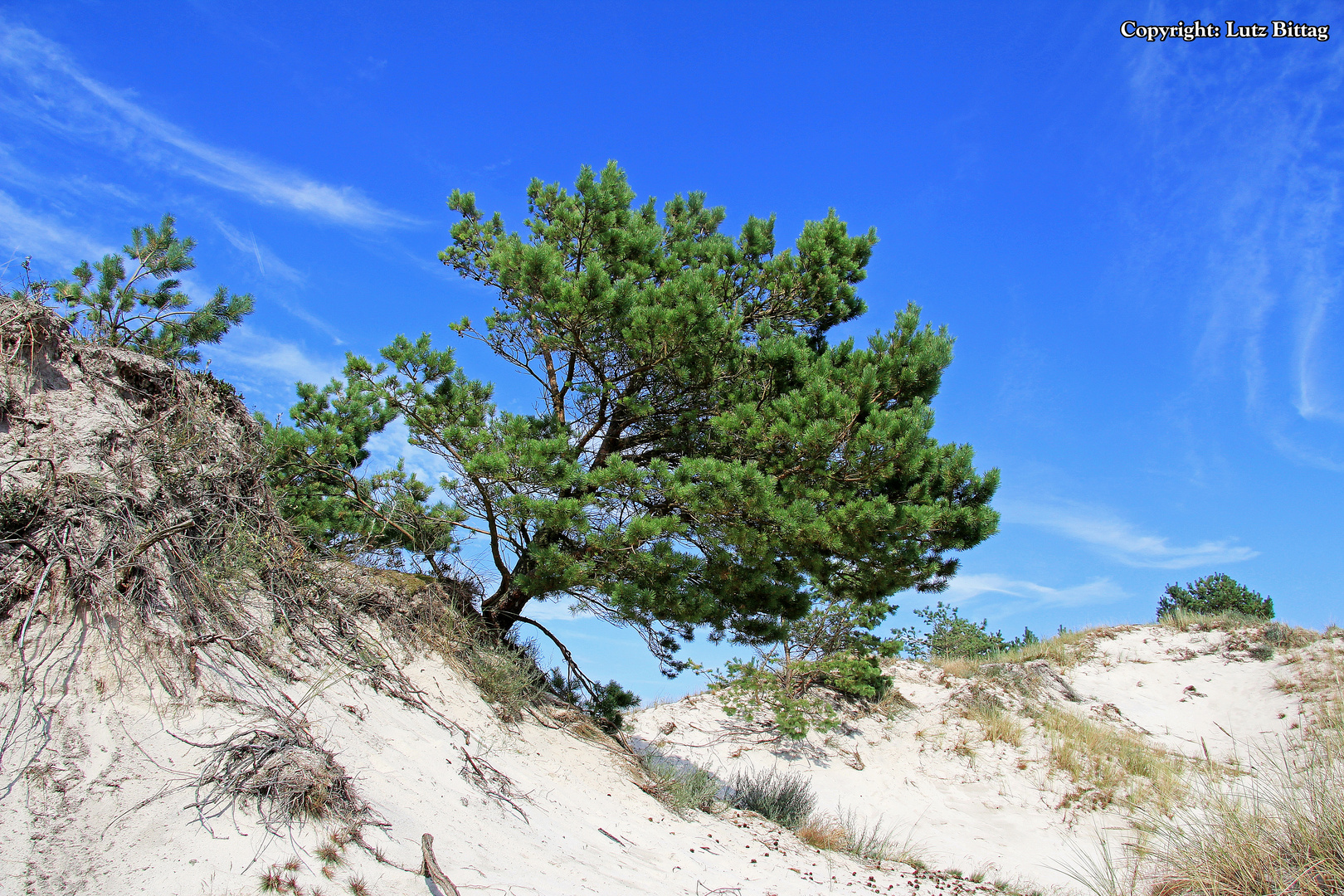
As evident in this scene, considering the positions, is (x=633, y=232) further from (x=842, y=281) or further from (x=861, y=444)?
(x=861, y=444)

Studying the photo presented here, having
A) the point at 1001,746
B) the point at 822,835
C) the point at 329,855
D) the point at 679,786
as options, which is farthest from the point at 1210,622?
the point at 329,855

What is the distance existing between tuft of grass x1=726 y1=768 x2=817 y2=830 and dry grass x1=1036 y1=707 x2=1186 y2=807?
5496 millimetres

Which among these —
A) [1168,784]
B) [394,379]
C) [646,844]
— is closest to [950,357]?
[646,844]

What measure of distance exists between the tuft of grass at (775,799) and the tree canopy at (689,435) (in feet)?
6.85

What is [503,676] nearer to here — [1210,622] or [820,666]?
[820,666]

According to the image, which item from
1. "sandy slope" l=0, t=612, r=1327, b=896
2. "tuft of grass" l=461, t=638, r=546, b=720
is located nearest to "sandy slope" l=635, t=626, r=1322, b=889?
"sandy slope" l=0, t=612, r=1327, b=896

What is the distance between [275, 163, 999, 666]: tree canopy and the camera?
796cm

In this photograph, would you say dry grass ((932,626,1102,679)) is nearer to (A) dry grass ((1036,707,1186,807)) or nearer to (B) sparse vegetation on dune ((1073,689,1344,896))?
(A) dry grass ((1036,707,1186,807))

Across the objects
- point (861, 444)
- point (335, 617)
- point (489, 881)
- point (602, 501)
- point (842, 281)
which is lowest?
point (489, 881)

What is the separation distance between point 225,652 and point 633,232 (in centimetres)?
680

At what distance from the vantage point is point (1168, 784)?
1158 cm

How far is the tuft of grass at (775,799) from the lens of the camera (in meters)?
9.46

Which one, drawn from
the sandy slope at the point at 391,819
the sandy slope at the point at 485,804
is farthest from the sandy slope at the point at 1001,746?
the sandy slope at the point at 391,819

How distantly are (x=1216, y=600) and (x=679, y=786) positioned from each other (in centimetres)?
2455
